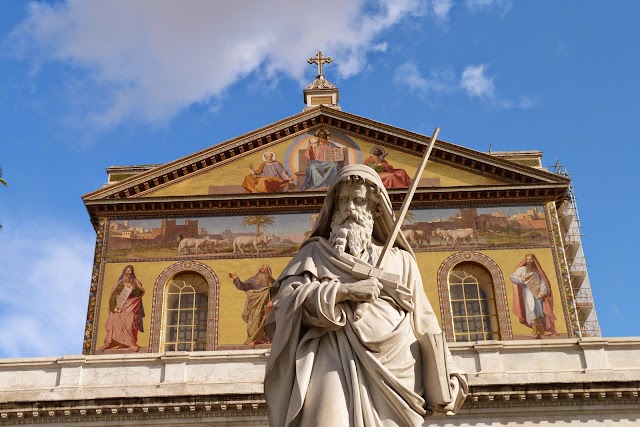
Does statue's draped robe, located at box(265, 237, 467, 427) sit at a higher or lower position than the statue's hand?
lower

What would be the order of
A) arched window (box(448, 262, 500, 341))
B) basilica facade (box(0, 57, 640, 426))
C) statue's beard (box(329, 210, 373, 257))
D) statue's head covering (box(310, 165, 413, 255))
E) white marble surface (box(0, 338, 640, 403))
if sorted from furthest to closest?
arched window (box(448, 262, 500, 341)) → basilica facade (box(0, 57, 640, 426)) → white marble surface (box(0, 338, 640, 403)) → statue's head covering (box(310, 165, 413, 255)) → statue's beard (box(329, 210, 373, 257))

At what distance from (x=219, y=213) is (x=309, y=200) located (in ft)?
6.62

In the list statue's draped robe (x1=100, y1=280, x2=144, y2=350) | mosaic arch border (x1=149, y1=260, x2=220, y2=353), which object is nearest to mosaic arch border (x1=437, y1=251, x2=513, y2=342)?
mosaic arch border (x1=149, y1=260, x2=220, y2=353)

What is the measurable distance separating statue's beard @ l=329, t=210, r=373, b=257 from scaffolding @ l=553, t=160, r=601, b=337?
20479 mm

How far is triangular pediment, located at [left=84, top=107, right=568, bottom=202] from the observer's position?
20781 millimetres

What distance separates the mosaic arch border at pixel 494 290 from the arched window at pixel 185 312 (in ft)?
16.4

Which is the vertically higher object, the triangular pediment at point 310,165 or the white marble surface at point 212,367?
the triangular pediment at point 310,165

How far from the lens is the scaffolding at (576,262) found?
2375 cm

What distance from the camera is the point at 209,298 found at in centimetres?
1947

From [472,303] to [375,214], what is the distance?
1585cm

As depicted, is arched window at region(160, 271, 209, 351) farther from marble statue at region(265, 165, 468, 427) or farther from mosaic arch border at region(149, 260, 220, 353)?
marble statue at region(265, 165, 468, 427)

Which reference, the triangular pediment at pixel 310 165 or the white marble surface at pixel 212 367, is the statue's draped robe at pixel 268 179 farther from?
the white marble surface at pixel 212 367

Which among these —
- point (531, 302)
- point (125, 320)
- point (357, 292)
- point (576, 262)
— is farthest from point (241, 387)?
point (576, 262)

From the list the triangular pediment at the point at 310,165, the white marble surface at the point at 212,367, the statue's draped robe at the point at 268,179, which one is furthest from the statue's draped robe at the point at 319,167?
the white marble surface at the point at 212,367
